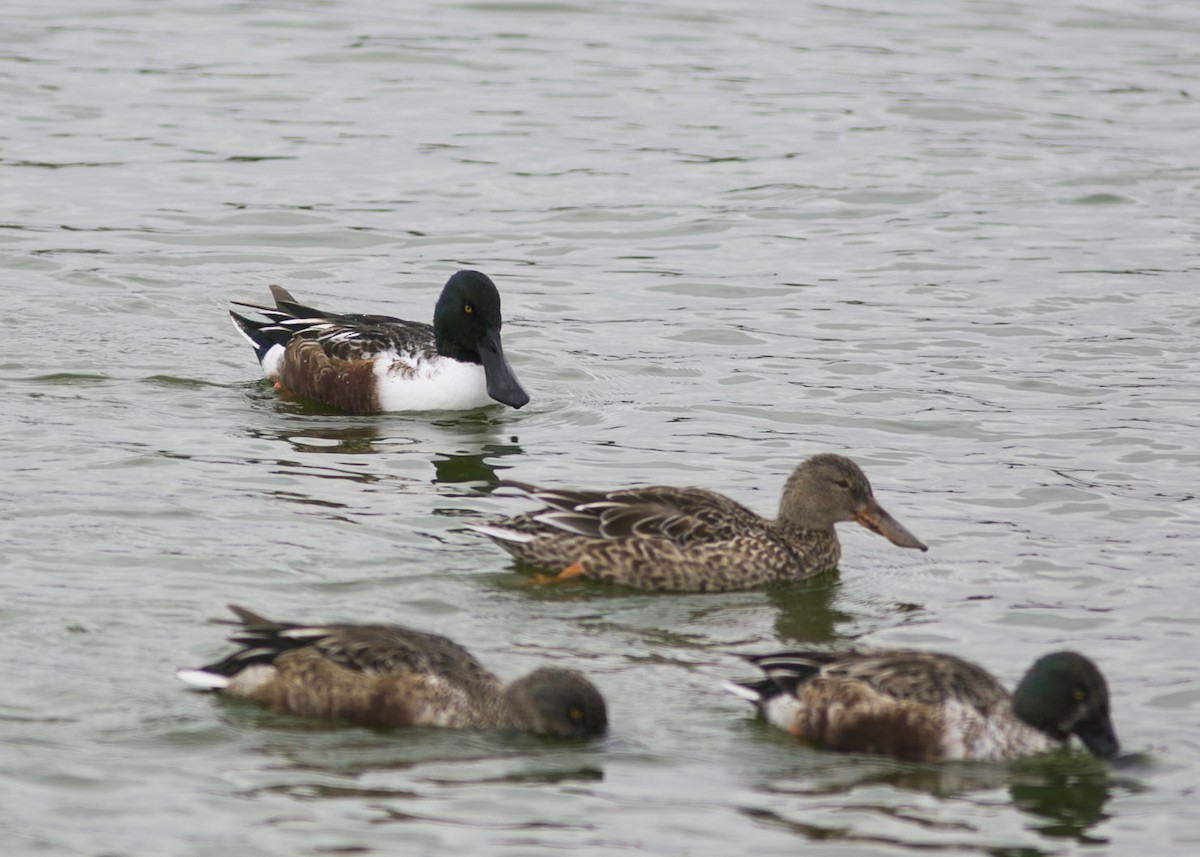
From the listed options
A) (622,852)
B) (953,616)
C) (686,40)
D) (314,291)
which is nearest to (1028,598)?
(953,616)

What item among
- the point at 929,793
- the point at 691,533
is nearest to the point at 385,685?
the point at 929,793

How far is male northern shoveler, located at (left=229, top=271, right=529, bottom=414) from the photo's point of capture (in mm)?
14531

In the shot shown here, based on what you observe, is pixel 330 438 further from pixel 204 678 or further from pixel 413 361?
pixel 204 678

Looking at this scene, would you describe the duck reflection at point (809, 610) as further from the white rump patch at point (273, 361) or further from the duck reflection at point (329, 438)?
the white rump patch at point (273, 361)

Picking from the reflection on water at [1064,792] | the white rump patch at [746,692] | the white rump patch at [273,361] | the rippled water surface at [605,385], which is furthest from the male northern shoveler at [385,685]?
the white rump patch at [273,361]

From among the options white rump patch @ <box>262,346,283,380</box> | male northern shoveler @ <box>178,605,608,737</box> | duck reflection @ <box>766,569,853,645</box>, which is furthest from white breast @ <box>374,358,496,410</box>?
male northern shoveler @ <box>178,605,608,737</box>

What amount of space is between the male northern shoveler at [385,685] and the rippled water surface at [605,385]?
12 cm

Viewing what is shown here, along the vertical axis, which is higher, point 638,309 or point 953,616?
point 638,309

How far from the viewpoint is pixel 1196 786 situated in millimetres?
8453

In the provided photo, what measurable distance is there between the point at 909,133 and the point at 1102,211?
3.17 meters

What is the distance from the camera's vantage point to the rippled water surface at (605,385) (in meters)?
8.36

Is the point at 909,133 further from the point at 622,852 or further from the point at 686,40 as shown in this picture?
the point at 622,852

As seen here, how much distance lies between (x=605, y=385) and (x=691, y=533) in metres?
4.14

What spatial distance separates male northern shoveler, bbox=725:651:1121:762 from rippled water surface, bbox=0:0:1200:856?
0.44 ft
